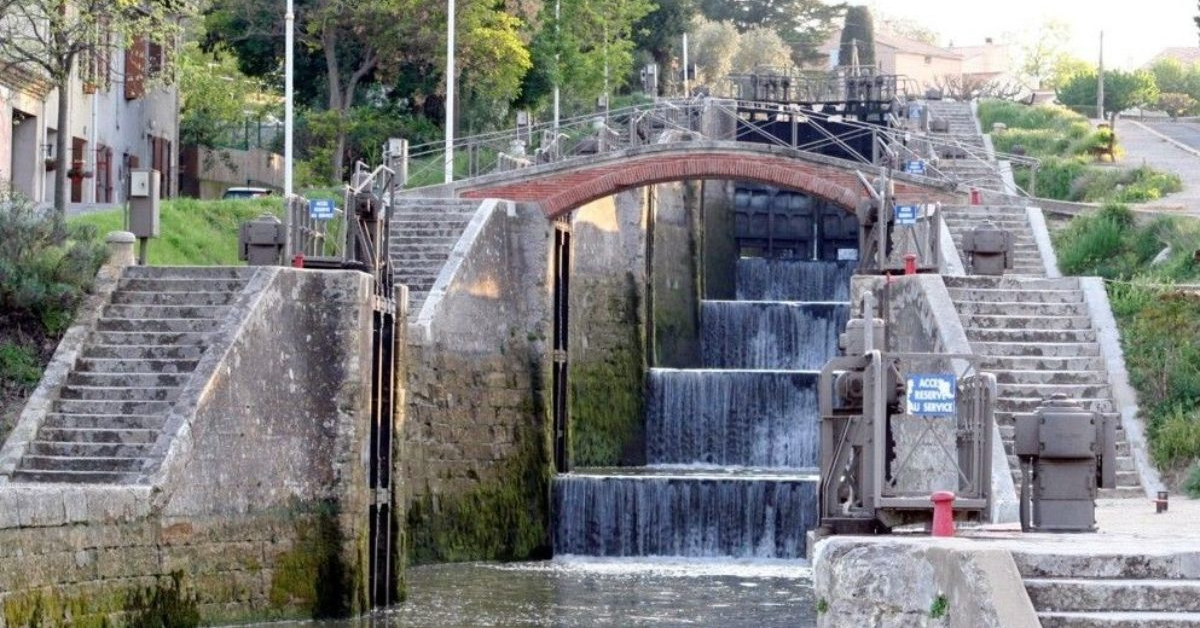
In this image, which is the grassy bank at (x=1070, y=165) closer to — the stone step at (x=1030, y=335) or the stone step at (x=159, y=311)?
the stone step at (x=1030, y=335)

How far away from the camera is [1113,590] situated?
38.5ft

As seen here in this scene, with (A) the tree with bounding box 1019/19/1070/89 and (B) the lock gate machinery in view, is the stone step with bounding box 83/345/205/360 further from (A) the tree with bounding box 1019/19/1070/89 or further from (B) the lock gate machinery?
(A) the tree with bounding box 1019/19/1070/89

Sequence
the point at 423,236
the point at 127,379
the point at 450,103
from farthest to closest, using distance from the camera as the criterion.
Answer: the point at 450,103, the point at 423,236, the point at 127,379

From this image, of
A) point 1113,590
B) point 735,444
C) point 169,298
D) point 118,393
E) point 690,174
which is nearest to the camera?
point 1113,590

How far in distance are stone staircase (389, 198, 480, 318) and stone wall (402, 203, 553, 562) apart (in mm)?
599

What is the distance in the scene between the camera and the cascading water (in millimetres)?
32094

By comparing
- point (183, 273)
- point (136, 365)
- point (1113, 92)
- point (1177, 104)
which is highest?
point (1177, 104)

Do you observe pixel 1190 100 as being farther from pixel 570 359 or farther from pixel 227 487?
pixel 227 487

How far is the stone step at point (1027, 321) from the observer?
81.6 feet

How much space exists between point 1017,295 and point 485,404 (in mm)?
9670

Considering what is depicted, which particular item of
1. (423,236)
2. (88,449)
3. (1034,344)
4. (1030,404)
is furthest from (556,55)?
(88,449)

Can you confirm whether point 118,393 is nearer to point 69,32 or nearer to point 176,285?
point 176,285

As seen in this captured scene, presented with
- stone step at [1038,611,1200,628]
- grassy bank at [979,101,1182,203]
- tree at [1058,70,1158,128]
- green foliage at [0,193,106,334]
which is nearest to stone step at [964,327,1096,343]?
green foliage at [0,193,106,334]

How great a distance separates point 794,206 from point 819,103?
4993mm
